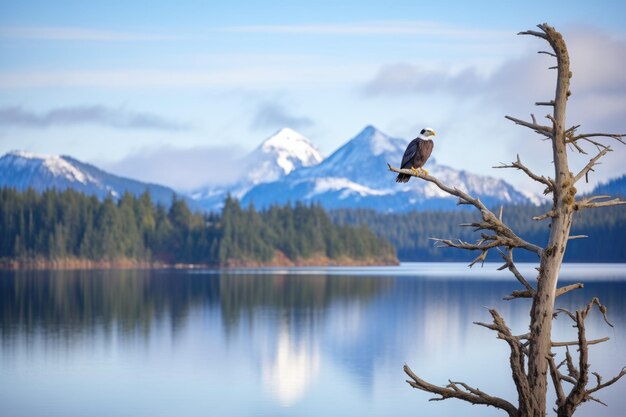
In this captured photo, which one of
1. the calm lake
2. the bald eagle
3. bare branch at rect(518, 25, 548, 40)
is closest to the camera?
bare branch at rect(518, 25, 548, 40)

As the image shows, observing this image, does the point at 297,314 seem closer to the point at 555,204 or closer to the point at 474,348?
the point at 474,348

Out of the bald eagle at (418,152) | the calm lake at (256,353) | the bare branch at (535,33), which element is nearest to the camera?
the bare branch at (535,33)

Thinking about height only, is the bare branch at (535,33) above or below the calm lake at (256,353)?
above

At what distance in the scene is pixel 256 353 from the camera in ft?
181

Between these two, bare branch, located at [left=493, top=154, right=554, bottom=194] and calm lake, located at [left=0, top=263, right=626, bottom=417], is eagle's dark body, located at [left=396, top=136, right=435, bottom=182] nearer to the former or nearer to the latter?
bare branch, located at [left=493, top=154, right=554, bottom=194]

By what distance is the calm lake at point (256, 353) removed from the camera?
3853 cm

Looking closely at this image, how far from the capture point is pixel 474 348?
5647 centimetres

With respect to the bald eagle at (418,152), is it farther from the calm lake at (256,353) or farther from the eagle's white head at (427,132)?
the calm lake at (256,353)

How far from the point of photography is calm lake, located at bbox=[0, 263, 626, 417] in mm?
38531

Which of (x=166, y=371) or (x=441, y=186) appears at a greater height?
(x=441, y=186)

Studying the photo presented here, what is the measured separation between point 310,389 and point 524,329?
2353 cm

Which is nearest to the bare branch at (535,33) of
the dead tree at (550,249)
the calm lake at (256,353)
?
the dead tree at (550,249)

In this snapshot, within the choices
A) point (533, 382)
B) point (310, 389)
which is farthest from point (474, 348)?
point (533, 382)

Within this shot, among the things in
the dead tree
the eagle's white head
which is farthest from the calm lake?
the dead tree
